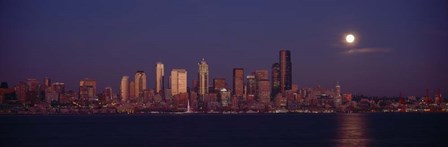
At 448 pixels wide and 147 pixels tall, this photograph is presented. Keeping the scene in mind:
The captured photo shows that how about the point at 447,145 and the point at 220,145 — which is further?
the point at 220,145

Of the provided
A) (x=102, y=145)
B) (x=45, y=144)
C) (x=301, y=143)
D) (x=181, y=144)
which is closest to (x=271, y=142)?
(x=301, y=143)

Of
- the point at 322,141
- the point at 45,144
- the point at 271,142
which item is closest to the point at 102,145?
the point at 45,144

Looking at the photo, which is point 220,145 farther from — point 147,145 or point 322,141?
point 322,141

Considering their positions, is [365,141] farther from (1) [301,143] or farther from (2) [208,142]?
(2) [208,142]

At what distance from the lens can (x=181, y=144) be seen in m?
71.6

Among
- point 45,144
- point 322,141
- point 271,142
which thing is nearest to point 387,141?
point 322,141

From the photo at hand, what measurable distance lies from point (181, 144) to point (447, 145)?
26.7 metres

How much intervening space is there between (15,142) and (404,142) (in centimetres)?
4257

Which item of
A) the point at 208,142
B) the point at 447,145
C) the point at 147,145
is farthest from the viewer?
the point at 208,142

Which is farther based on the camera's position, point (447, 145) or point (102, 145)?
point (102, 145)

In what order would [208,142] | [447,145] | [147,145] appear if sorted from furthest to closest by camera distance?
[208,142]
[147,145]
[447,145]

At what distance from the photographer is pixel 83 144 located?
71.6 metres

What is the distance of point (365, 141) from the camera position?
74.4 m

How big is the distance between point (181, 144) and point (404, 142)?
942 inches
